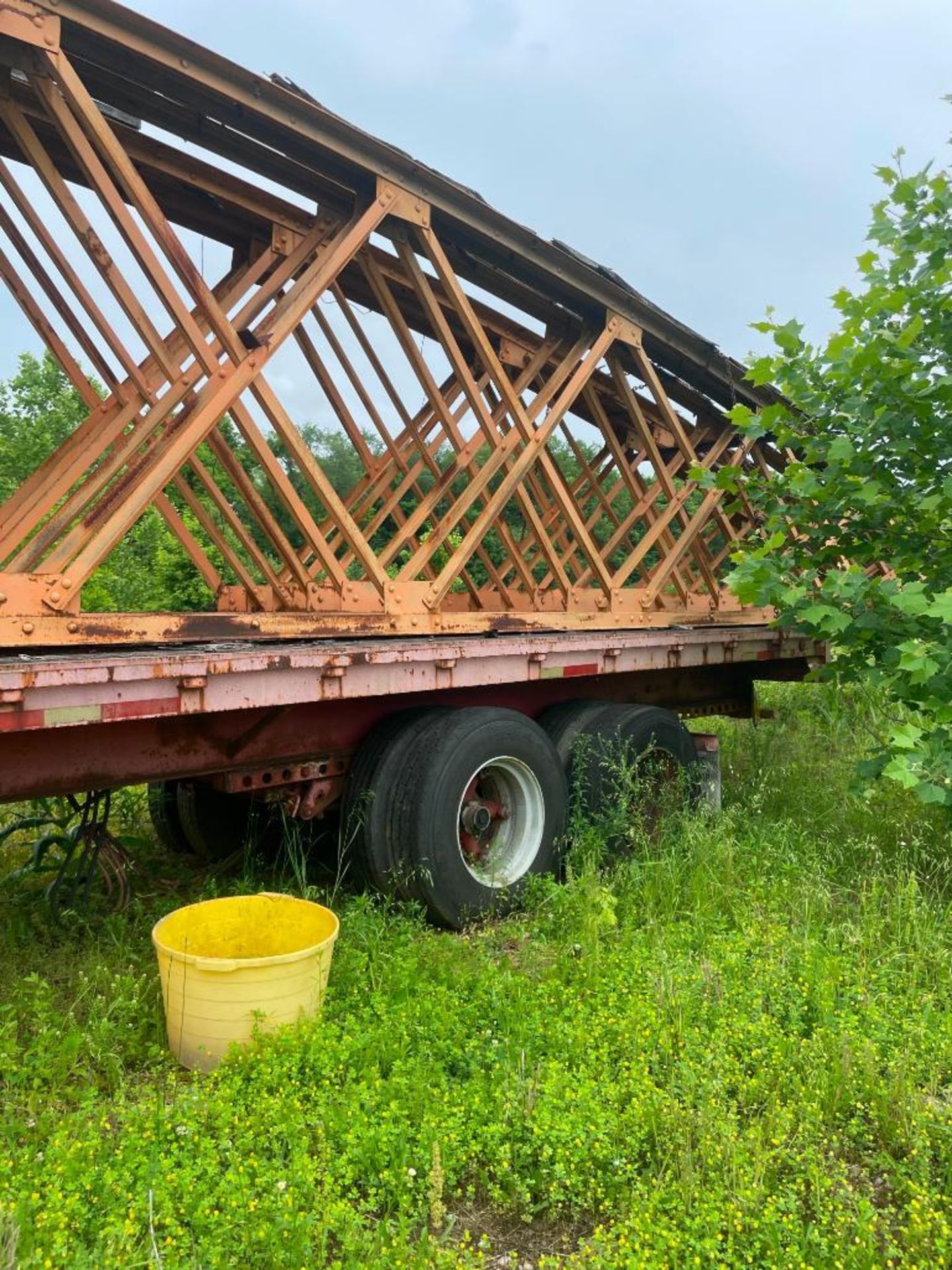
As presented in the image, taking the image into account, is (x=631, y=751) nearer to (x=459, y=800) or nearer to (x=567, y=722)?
(x=567, y=722)

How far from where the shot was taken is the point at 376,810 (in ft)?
14.6

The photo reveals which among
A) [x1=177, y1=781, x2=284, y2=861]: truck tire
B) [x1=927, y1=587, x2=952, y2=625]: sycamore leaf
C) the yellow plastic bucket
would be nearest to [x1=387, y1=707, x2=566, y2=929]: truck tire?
the yellow plastic bucket

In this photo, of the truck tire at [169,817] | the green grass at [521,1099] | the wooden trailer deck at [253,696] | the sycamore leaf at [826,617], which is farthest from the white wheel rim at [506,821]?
the truck tire at [169,817]

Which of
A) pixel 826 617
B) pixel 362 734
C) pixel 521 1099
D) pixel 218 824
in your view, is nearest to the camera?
pixel 521 1099

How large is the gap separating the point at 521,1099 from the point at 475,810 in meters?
2.06

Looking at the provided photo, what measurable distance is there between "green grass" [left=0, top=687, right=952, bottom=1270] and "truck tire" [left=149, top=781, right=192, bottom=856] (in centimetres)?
121

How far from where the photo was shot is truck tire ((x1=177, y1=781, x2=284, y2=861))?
18.5 feet

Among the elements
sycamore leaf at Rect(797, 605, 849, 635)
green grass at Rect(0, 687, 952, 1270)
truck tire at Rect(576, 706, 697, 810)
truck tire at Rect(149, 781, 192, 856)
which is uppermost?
sycamore leaf at Rect(797, 605, 849, 635)

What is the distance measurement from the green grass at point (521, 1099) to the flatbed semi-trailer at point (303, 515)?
2.75 ft

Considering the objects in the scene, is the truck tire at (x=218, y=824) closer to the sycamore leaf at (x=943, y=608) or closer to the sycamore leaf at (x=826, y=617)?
the sycamore leaf at (x=826, y=617)

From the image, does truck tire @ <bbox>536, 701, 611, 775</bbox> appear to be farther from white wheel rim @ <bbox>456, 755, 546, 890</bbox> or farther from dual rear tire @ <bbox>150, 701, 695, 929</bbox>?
white wheel rim @ <bbox>456, 755, 546, 890</bbox>

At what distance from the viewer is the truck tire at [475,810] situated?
4.43 metres

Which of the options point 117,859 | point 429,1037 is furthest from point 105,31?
point 429,1037

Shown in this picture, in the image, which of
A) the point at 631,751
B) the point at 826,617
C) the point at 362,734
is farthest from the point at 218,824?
the point at 826,617
